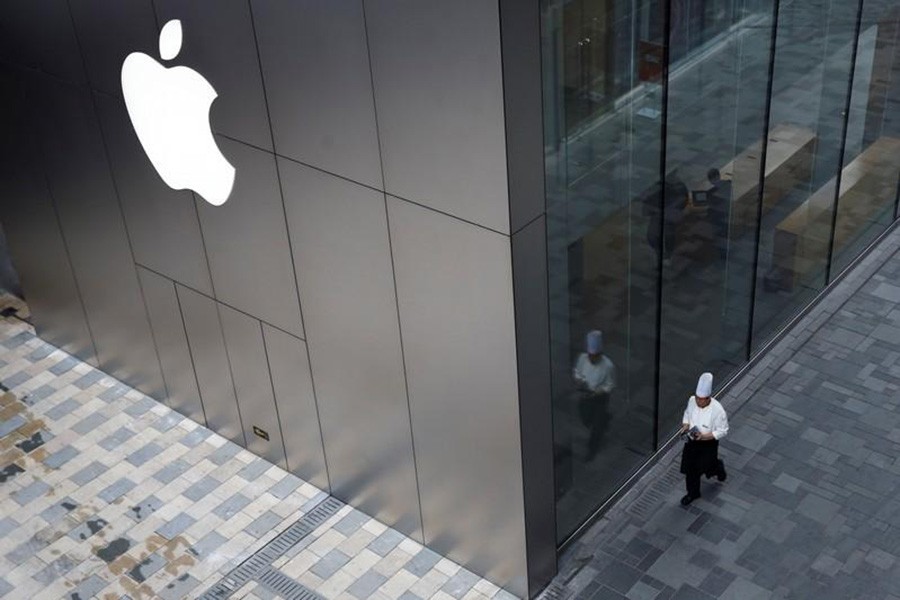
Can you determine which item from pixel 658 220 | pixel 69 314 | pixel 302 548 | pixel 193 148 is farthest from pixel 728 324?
pixel 69 314

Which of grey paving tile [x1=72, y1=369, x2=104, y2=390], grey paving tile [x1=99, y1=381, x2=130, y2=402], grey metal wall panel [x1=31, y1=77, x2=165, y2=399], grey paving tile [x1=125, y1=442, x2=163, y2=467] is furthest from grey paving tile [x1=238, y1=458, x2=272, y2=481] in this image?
grey paving tile [x1=72, y1=369, x2=104, y2=390]

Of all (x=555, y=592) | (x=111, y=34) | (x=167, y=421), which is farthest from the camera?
(x=167, y=421)

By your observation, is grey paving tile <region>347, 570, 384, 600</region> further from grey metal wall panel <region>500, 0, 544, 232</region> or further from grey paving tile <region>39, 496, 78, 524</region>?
grey metal wall panel <region>500, 0, 544, 232</region>

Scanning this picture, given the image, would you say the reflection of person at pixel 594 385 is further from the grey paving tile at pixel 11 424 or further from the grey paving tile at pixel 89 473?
the grey paving tile at pixel 11 424

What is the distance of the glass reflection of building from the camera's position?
8688 mm

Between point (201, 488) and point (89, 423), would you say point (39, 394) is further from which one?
point (201, 488)

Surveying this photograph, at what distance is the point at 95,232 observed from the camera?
12.0 meters

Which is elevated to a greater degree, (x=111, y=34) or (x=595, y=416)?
(x=111, y=34)

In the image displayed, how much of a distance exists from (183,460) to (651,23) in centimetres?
616

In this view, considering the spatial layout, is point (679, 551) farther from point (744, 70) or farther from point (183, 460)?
point (183, 460)

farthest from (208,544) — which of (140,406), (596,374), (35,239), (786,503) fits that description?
(786,503)

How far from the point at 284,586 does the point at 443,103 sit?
14.9 feet

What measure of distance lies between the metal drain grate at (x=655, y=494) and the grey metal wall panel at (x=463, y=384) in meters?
1.42

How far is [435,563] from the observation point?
10.3 m
